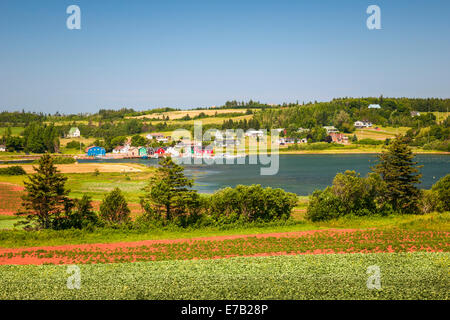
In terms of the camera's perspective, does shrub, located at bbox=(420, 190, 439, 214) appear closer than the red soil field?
Answer: No

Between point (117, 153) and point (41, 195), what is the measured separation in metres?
106

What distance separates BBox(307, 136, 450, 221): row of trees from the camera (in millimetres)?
28859

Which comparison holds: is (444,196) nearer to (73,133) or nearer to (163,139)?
(163,139)

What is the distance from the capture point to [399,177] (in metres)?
31.8

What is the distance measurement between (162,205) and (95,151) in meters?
101

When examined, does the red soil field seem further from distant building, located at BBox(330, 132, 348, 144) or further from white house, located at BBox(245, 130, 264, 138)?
Answer: white house, located at BBox(245, 130, 264, 138)

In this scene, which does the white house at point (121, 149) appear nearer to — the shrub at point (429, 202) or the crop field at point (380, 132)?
the crop field at point (380, 132)

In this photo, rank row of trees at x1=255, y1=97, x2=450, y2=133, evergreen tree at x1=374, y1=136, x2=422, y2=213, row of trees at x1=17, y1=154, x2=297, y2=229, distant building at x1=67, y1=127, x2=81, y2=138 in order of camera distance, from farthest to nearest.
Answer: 1. distant building at x1=67, y1=127, x2=81, y2=138
2. row of trees at x1=255, y1=97, x2=450, y2=133
3. evergreen tree at x1=374, y1=136, x2=422, y2=213
4. row of trees at x1=17, y1=154, x2=297, y2=229

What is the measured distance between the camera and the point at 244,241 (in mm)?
22562

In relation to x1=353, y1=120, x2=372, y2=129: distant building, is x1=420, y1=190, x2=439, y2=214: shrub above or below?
below

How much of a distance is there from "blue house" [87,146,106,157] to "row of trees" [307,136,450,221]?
4049 inches

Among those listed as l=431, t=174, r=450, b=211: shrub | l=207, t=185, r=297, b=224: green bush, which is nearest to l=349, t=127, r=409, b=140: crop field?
l=431, t=174, r=450, b=211: shrub
